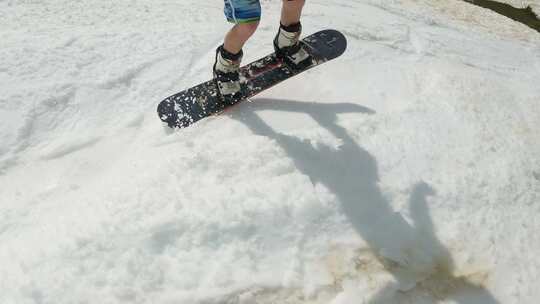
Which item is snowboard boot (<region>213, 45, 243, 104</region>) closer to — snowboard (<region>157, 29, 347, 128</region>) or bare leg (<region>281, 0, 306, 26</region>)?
snowboard (<region>157, 29, 347, 128</region>)

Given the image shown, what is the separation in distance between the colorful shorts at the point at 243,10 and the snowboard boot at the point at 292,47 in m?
0.58

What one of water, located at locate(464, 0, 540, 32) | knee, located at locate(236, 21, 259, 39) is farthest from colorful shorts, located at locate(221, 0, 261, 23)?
water, located at locate(464, 0, 540, 32)

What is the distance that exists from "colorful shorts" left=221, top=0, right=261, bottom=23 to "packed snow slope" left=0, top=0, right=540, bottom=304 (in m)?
0.81

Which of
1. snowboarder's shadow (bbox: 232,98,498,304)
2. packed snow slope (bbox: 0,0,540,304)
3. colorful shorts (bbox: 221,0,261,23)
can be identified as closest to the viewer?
packed snow slope (bbox: 0,0,540,304)

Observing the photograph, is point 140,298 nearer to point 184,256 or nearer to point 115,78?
point 184,256

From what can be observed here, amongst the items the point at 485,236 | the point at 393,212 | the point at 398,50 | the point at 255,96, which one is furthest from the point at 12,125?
the point at 398,50

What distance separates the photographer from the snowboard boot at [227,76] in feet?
12.8

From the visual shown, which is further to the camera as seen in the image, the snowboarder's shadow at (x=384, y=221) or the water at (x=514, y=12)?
the water at (x=514, y=12)

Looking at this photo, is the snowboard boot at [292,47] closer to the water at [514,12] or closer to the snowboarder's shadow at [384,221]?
the snowboarder's shadow at [384,221]

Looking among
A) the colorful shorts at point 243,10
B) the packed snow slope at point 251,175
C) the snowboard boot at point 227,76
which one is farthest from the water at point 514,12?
the colorful shorts at point 243,10

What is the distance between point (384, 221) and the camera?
10.2 feet

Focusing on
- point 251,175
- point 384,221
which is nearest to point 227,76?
point 251,175

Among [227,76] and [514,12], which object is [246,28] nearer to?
[227,76]

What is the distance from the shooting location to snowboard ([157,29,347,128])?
397cm
